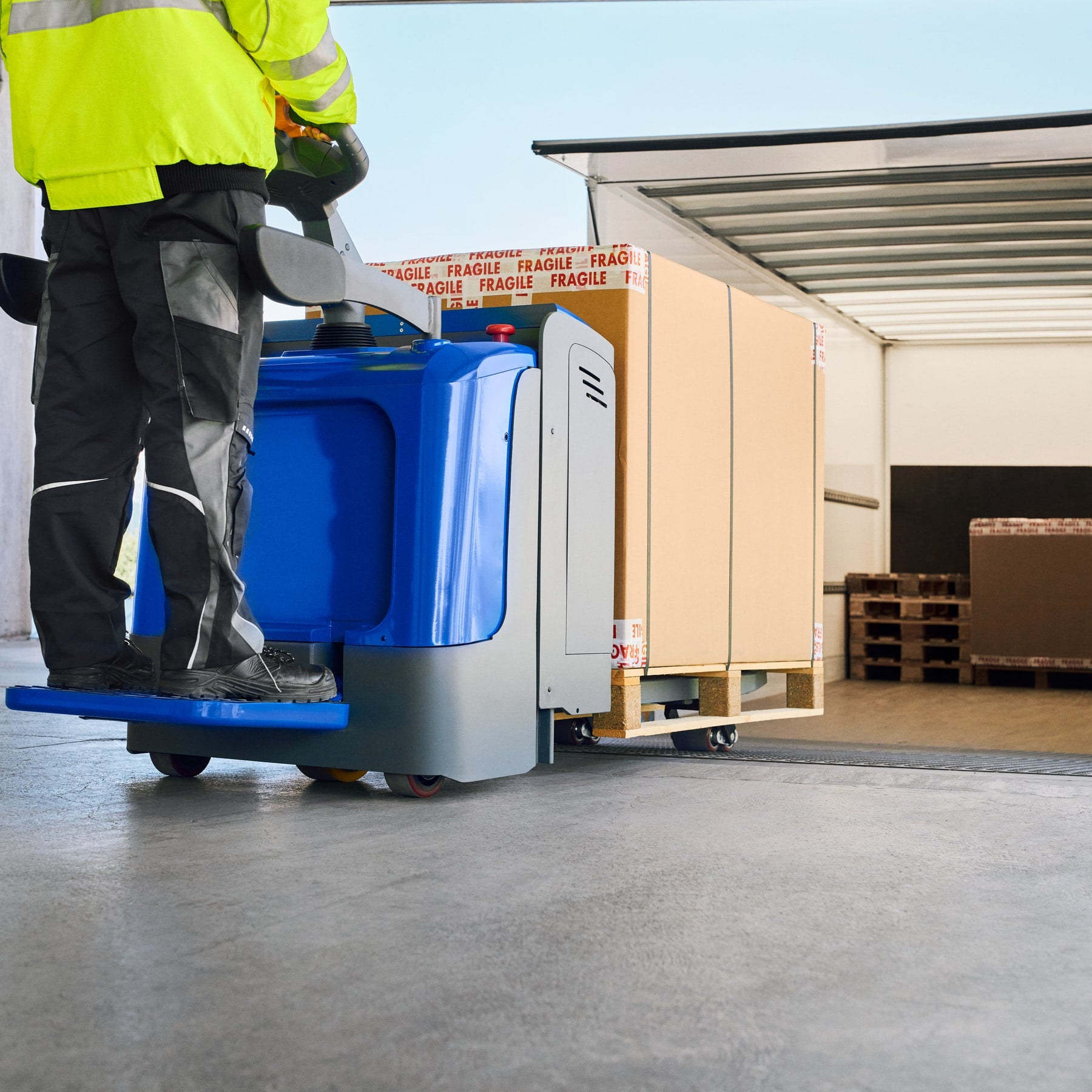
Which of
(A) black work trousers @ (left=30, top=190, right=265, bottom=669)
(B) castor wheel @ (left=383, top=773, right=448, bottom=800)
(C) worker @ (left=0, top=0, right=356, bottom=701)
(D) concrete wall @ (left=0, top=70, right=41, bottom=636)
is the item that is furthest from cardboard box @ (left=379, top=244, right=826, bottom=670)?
(D) concrete wall @ (left=0, top=70, right=41, bottom=636)

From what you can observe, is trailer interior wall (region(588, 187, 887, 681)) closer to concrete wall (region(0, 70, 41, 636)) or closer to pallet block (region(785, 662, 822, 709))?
pallet block (region(785, 662, 822, 709))

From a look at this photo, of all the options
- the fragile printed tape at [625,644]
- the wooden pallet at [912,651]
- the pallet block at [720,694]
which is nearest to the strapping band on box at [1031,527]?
the wooden pallet at [912,651]

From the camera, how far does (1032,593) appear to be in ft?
31.1

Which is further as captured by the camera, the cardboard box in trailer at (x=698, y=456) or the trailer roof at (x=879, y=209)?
the trailer roof at (x=879, y=209)

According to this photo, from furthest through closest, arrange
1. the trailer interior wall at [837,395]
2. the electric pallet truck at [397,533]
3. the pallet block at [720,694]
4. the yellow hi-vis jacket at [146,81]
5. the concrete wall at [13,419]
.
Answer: the concrete wall at [13,419]
the trailer interior wall at [837,395]
the pallet block at [720,694]
the electric pallet truck at [397,533]
the yellow hi-vis jacket at [146,81]

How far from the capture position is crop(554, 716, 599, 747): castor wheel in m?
4.25

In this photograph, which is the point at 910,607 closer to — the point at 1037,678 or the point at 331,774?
the point at 1037,678

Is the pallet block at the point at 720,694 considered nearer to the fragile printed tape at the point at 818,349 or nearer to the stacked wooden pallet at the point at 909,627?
the fragile printed tape at the point at 818,349

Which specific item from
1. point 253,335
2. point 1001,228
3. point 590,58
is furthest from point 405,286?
point 590,58

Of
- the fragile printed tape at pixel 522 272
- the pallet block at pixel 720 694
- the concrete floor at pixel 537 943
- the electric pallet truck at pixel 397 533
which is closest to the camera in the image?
the concrete floor at pixel 537 943

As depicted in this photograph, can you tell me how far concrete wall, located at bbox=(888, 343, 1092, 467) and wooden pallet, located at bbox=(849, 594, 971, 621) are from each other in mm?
2273

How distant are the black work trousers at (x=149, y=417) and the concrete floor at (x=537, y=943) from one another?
1.48 feet

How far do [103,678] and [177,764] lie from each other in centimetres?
70

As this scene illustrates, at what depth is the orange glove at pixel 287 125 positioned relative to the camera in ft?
9.84
